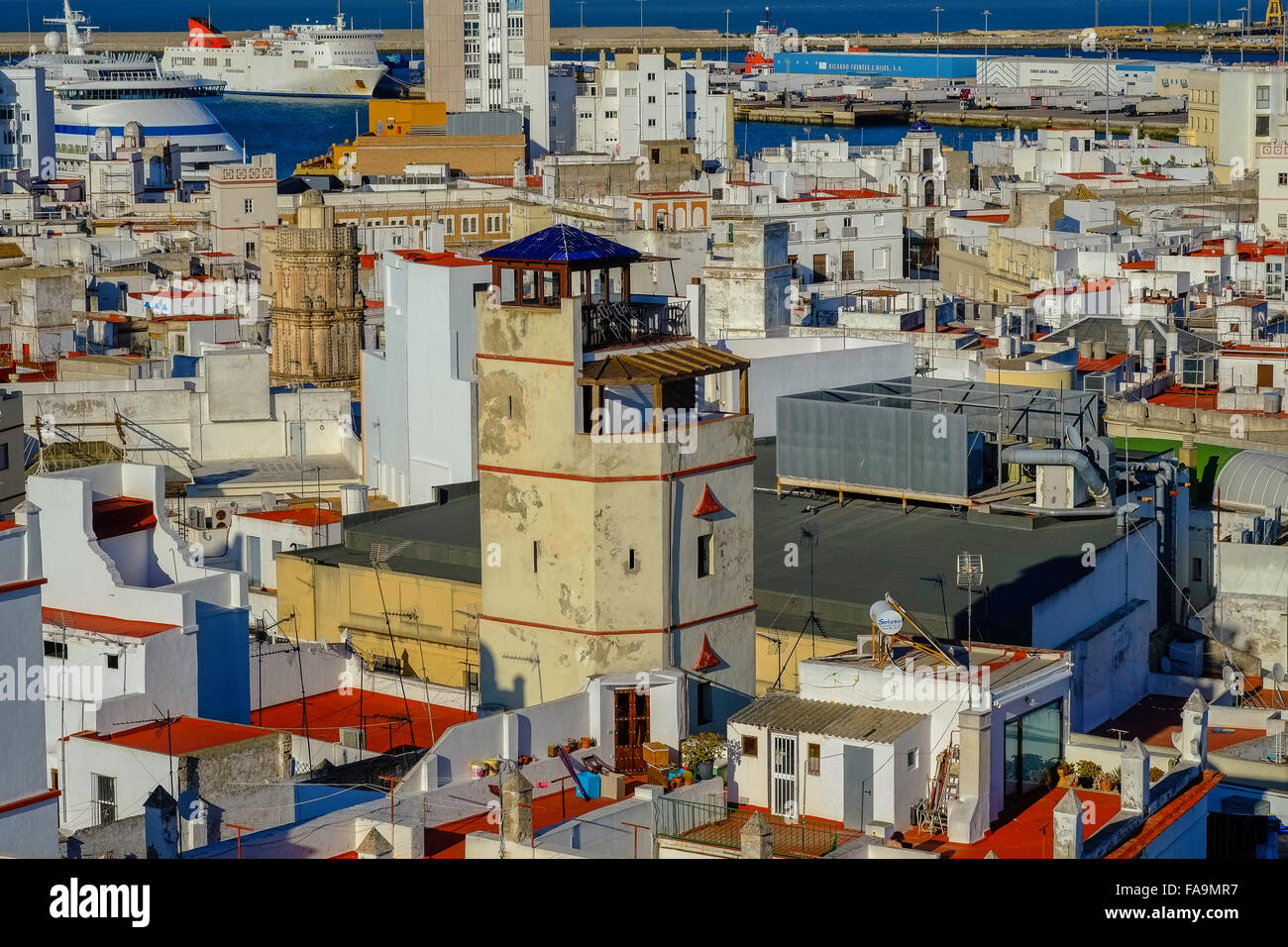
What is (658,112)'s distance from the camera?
105688mm

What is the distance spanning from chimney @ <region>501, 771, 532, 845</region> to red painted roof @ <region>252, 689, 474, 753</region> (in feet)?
18.2

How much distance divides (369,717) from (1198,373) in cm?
1967

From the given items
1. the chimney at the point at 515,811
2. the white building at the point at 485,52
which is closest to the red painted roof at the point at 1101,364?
the chimney at the point at 515,811

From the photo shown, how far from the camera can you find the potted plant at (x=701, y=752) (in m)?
17.2

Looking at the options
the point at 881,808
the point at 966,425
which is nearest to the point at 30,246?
the point at 966,425

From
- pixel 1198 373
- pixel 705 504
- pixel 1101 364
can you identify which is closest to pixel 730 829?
pixel 705 504

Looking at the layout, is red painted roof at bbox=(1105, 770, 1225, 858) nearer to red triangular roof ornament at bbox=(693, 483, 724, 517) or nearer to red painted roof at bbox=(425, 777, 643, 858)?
red painted roof at bbox=(425, 777, 643, 858)

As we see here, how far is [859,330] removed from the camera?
4097cm

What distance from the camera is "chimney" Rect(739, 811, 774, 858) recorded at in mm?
13844

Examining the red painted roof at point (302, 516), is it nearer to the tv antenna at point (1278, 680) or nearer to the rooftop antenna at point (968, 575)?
→ the rooftop antenna at point (968, 575)

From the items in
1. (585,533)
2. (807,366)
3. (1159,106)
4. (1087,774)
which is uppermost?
(1159,106)

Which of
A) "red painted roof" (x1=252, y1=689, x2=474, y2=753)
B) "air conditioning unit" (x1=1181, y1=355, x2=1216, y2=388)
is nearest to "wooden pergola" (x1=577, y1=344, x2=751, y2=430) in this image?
"red painted roof" (x1=252, y1=689, x2=474, y2=753)

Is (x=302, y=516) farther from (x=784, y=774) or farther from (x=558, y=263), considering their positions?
(x=784, y=774)
